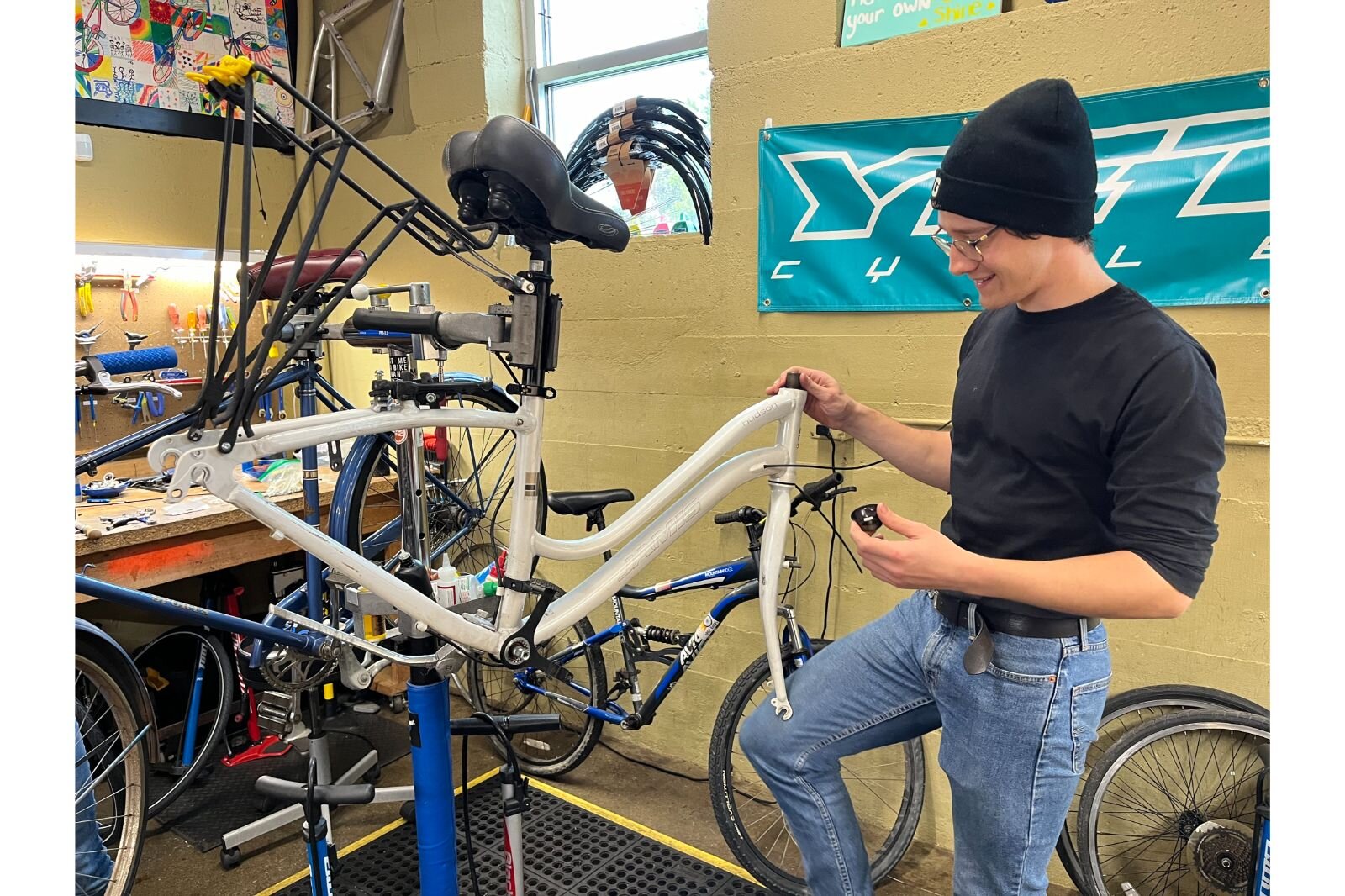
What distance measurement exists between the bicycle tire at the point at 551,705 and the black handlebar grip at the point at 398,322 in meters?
1.17

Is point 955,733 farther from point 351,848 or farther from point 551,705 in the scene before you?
point 551,705

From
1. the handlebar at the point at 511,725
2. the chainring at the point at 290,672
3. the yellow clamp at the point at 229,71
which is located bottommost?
the chainring at the point at 290,672

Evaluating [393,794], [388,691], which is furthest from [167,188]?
[393,794]

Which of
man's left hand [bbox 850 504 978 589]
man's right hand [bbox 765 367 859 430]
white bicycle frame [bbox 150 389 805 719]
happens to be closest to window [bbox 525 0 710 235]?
man's right hand [bbox 765 367 859 430]

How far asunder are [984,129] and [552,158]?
67 centimetres

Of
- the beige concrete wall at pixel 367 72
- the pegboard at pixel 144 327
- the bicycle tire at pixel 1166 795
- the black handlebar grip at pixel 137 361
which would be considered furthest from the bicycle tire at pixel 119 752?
the bicycle tire at pixel 1166 795

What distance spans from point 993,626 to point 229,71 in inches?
56.3

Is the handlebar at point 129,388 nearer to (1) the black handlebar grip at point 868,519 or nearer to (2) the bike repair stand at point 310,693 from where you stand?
(2) the bike repair stand at point 310,693

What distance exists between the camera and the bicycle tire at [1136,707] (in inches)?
70.9

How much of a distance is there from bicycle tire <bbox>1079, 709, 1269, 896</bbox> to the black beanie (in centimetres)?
120

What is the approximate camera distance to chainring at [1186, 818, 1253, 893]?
1778 millimetres

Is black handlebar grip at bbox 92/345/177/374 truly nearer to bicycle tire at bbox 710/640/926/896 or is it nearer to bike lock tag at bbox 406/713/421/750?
bike lock tag at bbox 406/713/421/750

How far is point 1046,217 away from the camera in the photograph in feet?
4.00

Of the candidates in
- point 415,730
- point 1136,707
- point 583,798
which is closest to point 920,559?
point 415,730
